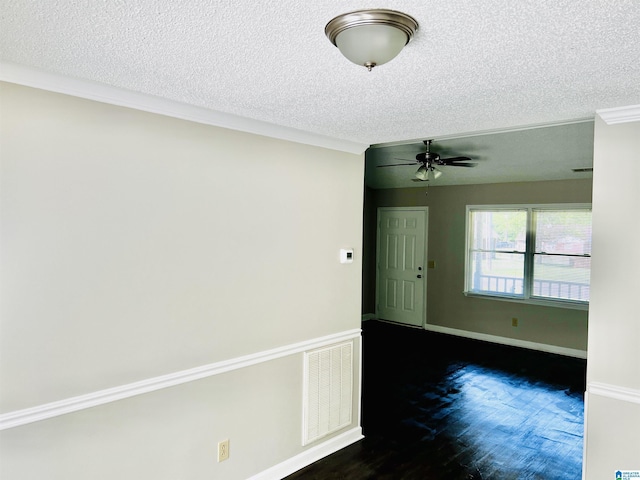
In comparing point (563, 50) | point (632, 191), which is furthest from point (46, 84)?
point (632, 191)

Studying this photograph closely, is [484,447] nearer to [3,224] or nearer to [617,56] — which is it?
[617,56]

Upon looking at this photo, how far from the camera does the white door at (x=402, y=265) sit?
7.25 meters

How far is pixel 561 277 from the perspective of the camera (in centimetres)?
598

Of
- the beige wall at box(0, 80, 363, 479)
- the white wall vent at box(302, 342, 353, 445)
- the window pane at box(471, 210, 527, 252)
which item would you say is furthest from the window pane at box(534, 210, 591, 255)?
the beige wall at box(0, 80, 363, 479)

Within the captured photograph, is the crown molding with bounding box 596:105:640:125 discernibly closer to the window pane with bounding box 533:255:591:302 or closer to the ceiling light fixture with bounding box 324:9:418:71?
the ceiling light fixture with bounding box 324:9:418:71

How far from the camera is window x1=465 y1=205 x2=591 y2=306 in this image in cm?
584

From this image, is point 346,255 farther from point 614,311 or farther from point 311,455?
point 614,311

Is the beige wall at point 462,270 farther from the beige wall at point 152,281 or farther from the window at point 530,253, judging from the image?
the beige wall at point 152,281

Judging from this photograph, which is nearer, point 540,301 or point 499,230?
point 540,301

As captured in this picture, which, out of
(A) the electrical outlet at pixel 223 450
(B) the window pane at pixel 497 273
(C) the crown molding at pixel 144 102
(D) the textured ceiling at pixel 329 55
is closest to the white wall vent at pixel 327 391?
(A) the electrical outlet at pixel 223 450

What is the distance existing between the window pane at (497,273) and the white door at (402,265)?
824 mm

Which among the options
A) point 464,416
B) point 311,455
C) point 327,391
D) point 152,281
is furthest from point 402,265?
point 152,281

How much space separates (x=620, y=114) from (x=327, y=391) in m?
2.53

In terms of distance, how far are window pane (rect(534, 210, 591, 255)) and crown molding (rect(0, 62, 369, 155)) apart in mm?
4085
